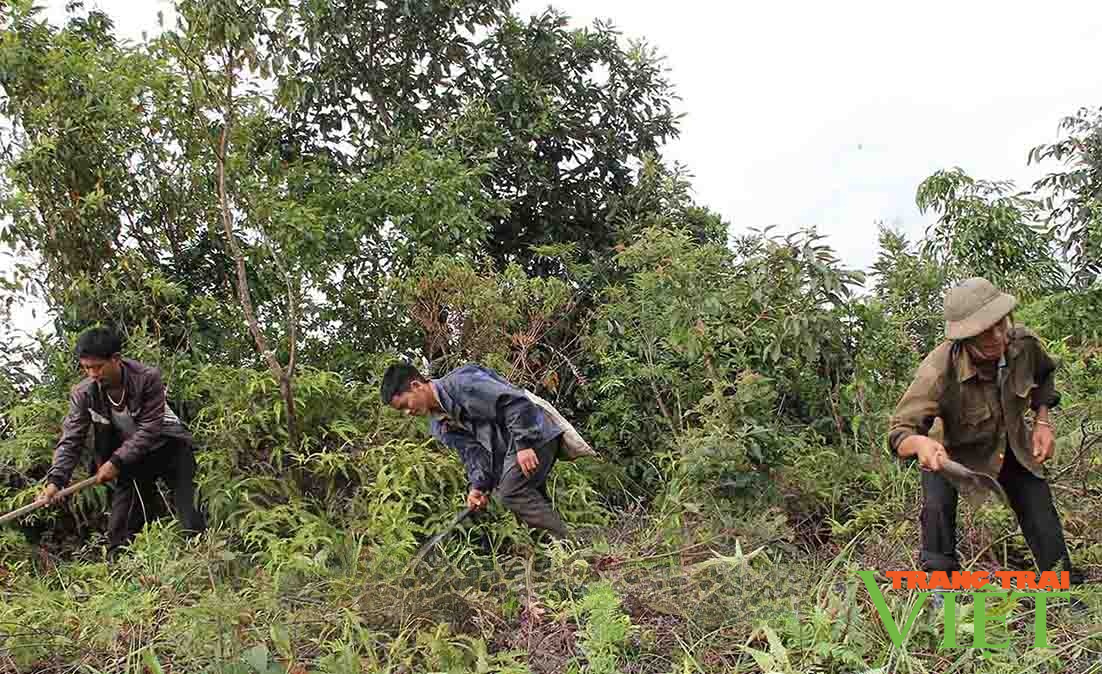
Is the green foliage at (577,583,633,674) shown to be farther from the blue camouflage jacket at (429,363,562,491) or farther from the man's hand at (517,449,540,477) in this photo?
the blue camouflage jacket at (429,363,562,491)

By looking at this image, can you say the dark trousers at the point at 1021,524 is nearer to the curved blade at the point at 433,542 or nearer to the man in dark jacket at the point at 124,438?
the curved blade at the point at 433,542

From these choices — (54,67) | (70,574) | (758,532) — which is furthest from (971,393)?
(54,67)

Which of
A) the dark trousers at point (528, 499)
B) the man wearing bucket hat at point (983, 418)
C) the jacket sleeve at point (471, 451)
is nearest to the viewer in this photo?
the man wearing bucket hat at point (983, 418)

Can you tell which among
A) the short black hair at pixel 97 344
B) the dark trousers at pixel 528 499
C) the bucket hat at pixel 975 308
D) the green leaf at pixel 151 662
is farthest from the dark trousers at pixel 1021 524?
the short black hair at pixel 97 344

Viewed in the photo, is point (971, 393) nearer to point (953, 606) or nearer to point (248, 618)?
point (953, 606)

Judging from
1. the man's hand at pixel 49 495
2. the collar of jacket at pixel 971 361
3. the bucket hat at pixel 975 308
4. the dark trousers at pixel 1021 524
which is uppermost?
the bucket hat at pixel 975 308

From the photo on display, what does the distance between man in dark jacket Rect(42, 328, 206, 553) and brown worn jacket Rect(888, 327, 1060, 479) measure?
3.49m

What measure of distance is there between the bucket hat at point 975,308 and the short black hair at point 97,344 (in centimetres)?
371

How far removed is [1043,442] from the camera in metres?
3.52

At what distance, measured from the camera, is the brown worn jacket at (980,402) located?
348 centimetres

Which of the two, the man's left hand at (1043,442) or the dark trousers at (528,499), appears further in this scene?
the dark trousers at (528,499)

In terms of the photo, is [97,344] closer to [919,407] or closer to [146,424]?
[146,424]

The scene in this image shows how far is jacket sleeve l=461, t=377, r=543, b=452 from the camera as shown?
456 centimetres

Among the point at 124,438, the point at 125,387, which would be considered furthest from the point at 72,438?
the point at 125,387
